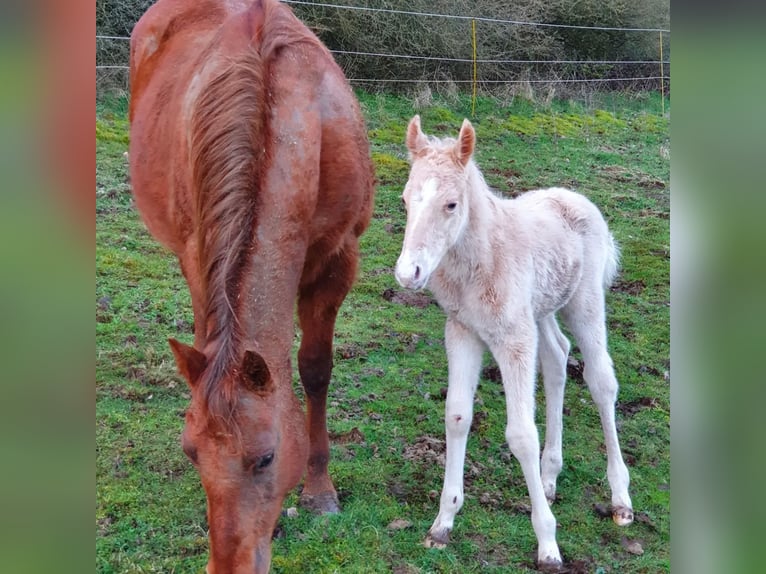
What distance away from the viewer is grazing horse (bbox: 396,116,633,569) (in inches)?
106

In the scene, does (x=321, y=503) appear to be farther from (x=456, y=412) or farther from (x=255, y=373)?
(x=255, y=373)

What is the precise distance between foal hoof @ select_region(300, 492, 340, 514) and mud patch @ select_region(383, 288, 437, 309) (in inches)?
77.7

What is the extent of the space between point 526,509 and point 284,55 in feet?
7.73

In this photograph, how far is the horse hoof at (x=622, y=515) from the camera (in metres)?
3.11

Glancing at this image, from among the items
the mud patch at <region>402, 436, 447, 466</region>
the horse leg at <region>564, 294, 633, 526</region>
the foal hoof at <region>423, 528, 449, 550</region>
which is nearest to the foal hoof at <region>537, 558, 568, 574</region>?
the foal hoof at <region>423, 528, 449, 550</region>

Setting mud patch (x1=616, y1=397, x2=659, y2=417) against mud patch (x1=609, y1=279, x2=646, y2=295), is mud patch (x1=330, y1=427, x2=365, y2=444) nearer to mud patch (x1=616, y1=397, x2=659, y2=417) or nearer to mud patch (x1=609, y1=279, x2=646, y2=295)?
mud patch (x1=616, y1=397, x2=659, y2=417)

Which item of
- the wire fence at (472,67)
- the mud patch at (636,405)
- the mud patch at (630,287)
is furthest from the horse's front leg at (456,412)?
the wire fence at (472,67)

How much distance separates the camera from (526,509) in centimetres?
319
